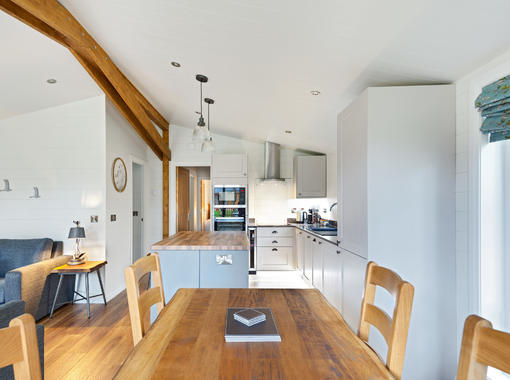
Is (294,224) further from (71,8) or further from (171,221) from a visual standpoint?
(71,8)

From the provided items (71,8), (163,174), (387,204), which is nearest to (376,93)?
(387,204)

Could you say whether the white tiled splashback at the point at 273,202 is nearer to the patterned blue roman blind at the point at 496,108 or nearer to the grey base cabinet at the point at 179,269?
the grey base cabinet at the point at 179,269

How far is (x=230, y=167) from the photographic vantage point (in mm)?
5438

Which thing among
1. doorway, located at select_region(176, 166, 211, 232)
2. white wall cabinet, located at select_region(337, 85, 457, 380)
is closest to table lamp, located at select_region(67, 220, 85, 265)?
doorway, located at select_region(176, 166, 211, 232)

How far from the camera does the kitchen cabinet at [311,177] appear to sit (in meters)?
5.28

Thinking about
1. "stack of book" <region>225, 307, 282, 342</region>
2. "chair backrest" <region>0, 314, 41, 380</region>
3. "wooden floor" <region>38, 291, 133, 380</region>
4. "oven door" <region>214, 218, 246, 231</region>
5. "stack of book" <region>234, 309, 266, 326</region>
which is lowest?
"wooden floor" <region>38, 291, 133, 380</region>

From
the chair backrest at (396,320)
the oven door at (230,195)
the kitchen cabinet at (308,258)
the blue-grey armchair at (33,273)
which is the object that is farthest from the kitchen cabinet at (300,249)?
the chair backrest at (396,320)

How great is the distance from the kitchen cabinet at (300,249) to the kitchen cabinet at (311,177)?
2.48ft

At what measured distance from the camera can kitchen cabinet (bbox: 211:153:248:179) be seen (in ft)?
17.8

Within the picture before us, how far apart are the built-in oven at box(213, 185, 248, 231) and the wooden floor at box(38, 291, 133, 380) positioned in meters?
2.13

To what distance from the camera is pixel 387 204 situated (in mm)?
2125

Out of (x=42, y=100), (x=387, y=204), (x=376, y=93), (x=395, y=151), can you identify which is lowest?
(x=387, y=204)

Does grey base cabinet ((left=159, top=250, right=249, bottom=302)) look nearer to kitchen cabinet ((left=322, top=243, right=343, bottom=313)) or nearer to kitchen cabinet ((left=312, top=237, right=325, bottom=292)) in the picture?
kitchen cabinet ((left=322, top=243, right=343, bottom=313))

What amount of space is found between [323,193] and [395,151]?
3.15 metres
